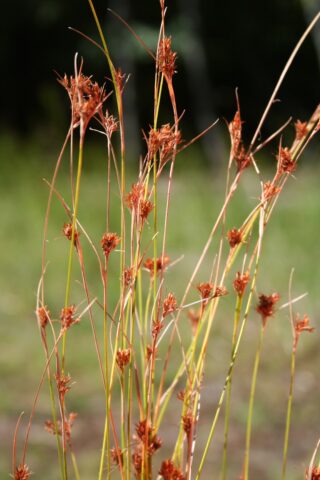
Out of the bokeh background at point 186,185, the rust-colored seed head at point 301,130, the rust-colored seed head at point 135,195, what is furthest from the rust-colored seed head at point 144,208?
the bokeh background at point 186,185

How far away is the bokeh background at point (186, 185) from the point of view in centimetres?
271

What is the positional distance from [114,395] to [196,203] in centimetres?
265

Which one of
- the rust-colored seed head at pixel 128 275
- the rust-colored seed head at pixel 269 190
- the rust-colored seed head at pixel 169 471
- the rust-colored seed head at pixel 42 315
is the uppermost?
the rust-colored seed head at pixel 269 190

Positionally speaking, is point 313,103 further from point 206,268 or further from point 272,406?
point 272,406

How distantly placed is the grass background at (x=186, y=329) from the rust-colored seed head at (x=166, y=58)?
1.96ft

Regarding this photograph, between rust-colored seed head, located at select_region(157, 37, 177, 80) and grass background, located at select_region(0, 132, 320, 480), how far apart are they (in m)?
0.60

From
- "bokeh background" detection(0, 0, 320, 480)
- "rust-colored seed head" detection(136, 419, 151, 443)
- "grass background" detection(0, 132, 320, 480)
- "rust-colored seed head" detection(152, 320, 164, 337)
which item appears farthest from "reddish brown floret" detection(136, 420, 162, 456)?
"grass background" detection(0, 132, 320, 480)

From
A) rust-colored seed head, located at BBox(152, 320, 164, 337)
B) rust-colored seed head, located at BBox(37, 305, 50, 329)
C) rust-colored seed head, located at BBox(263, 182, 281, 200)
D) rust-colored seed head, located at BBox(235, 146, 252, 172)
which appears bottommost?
rust-colored seed head, located at BBox(152, 320, 164, 337)

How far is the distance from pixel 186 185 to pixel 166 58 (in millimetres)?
5403

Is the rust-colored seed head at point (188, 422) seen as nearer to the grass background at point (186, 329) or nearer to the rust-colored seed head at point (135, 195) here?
the rust-colored seed head at point (135, 195)

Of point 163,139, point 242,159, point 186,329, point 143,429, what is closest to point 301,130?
point 242,159

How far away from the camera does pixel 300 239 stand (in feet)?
15.4

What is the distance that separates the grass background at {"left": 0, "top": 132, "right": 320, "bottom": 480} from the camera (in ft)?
8.13

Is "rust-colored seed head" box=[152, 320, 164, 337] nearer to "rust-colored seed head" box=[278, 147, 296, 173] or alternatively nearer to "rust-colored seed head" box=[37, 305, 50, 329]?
"rust-colored seed head" box=[37, 305, 50, 329]
